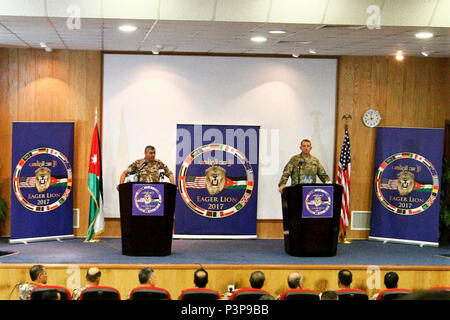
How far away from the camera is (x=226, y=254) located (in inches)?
348

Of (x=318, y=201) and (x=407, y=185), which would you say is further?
(x=407, y=185)

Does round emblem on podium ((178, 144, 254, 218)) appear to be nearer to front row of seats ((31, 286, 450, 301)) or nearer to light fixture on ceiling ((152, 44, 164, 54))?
light fixture on ceiling ((152, 44, 164, 54))

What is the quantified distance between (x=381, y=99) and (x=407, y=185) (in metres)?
1.33

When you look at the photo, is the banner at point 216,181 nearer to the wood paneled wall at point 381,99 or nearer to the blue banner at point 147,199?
the wood paneled wall at point 381,99

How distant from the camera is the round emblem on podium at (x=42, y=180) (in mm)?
9461

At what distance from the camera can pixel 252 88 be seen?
33.3 ft

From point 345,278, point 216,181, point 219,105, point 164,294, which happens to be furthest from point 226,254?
point 164,294

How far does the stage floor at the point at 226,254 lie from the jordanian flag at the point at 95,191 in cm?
22

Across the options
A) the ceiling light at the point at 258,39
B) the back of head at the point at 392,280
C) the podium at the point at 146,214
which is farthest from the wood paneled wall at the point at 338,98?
the back of head at the point at 392,280

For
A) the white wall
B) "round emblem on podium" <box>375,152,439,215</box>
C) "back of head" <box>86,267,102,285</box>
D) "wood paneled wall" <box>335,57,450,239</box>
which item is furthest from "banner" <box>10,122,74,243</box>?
"round emblem on podium" <box>375,152,439,215</box>

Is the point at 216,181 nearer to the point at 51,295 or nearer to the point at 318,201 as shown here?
the point at 318,201

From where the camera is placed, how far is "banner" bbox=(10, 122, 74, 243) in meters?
9.41

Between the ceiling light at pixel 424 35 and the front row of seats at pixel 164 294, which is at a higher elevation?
the ceiling light at pixel 424 35

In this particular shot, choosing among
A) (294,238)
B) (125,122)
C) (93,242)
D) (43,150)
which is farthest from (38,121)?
(294,238)
